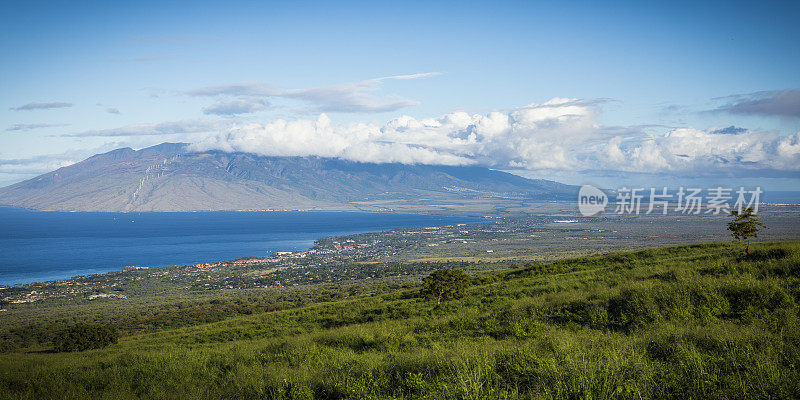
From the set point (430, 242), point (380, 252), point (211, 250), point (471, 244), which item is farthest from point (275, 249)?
point (471, 244)

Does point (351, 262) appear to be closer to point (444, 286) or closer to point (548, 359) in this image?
point (444, 286)

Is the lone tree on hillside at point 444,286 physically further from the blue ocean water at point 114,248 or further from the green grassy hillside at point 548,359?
the blue ocean water at point 114,248

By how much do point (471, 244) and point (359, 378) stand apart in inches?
5136

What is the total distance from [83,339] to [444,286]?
2371 centimetres

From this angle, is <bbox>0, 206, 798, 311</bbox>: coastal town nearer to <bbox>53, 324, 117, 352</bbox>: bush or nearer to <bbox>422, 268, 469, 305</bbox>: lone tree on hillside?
<bbox>53, 324, 117, 352</bbox>: bush

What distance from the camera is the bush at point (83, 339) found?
25.7m

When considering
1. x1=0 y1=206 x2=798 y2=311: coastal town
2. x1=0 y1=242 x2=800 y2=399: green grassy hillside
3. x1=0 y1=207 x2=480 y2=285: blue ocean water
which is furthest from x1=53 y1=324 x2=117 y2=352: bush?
x1=0 y1=207 x2=480 y2=285: blue ocean water

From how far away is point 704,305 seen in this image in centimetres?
1110

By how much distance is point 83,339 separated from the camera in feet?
85.6

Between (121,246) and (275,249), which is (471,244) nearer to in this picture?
(275,249)

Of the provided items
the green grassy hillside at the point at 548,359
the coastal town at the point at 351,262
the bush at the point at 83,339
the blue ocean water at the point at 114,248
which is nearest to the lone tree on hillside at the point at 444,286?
the green grassy hillside at the point at 548,359

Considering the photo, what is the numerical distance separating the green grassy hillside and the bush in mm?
14745

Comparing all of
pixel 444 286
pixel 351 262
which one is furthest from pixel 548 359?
pixel 351 262

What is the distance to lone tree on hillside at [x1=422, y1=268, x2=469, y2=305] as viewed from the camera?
2653cm
